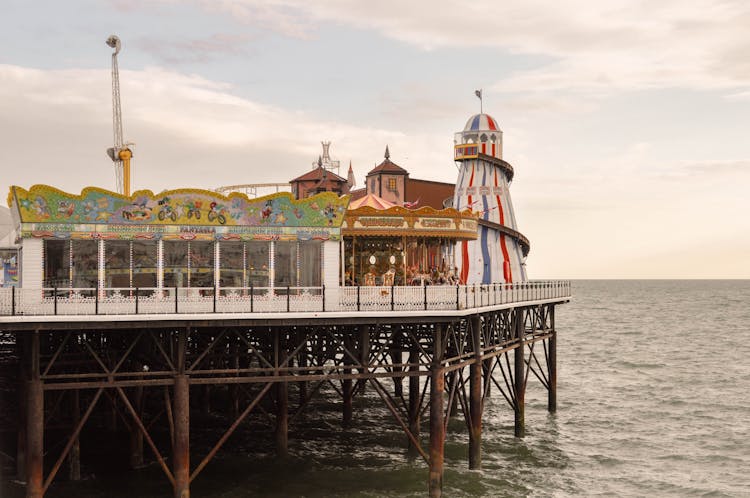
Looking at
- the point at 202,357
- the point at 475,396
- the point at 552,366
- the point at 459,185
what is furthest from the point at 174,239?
the point at 459,185

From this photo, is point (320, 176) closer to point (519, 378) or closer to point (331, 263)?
point (519, 378)

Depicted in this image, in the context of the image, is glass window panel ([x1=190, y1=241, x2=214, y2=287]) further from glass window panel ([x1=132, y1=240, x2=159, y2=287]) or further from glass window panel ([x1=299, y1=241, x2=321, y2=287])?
glass window panel ([x1=299, y1=241, x2=321, y2=287])

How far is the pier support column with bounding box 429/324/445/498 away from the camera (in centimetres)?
2877

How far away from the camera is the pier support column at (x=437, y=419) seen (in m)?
28.8

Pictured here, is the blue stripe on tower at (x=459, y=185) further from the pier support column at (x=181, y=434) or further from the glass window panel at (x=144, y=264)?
the pier support column at (x=181, y=434)

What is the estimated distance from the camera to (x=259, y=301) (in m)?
27.7

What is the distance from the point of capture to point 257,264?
30.0 metres

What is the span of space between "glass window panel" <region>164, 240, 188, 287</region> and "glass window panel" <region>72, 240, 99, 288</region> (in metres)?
2.17

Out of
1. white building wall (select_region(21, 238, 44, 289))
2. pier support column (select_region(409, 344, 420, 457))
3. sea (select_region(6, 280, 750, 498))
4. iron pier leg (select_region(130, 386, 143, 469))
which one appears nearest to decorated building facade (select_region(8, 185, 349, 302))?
white building wall (select_region(21, 238, 44, 289))

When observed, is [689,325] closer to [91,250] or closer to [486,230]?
[486,230]

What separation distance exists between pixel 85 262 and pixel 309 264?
23.4 feet

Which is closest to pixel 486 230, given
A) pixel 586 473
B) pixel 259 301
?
pixel 586 473

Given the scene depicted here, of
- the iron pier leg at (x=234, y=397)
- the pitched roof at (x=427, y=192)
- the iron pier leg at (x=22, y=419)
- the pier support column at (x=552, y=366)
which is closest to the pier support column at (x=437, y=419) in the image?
the iron pier leg at (x=234, y=397)

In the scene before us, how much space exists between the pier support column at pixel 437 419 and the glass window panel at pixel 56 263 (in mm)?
11756
